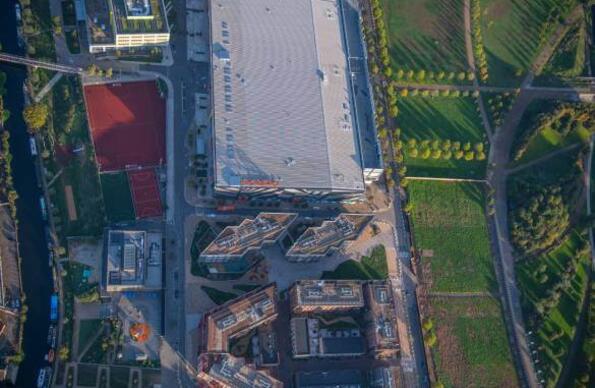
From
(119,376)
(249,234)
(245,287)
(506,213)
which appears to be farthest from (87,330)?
(506,213)

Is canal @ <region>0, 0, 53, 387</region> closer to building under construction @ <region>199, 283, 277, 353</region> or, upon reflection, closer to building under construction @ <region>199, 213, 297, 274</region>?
building under construction @ <region>199, 283, 277, 353</region>

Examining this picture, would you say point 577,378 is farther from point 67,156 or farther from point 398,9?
point 67,156

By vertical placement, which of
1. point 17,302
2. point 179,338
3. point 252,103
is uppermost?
point 252,103

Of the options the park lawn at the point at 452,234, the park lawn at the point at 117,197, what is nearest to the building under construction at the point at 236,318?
the park lawn at the point at 117,197

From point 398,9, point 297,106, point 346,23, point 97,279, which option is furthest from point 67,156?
point 398,9

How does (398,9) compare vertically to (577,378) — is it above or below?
above

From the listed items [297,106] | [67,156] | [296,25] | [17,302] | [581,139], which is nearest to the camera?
[17,302]

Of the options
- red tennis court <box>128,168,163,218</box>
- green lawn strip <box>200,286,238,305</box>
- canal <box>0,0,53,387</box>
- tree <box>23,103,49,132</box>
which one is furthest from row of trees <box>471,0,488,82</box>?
canal <box>0,0,53,387</box>
